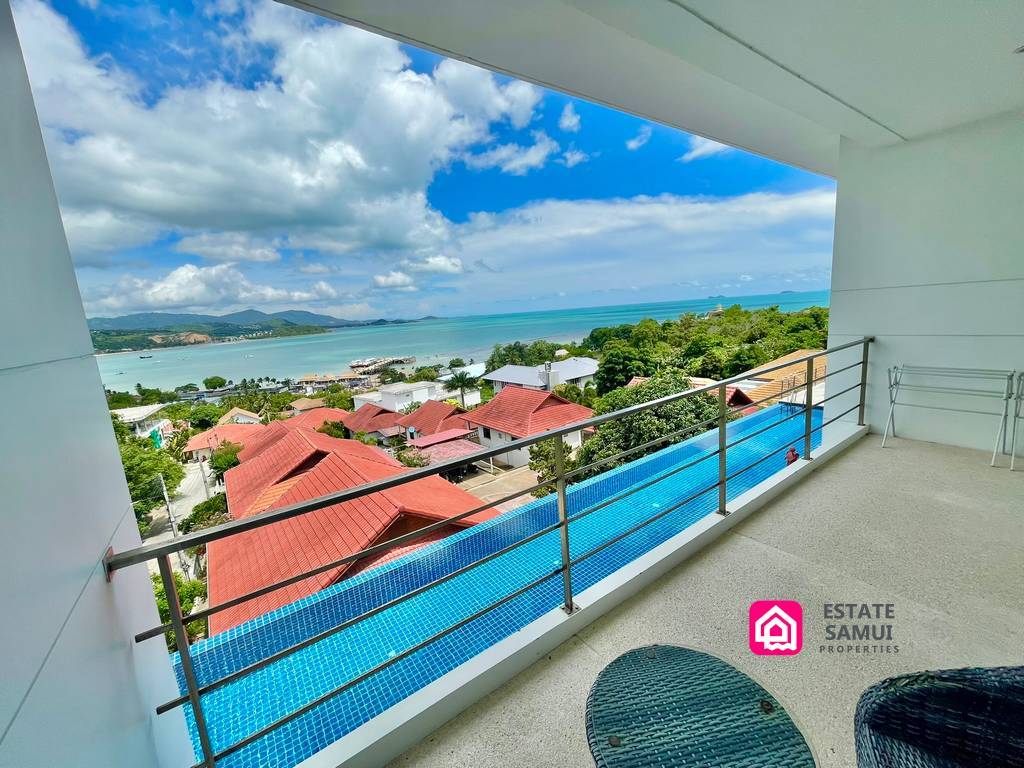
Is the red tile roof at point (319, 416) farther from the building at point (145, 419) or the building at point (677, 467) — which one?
the building at point (677, 467)

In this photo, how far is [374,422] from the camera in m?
28.4

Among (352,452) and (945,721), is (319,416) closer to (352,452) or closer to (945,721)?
(352,452)

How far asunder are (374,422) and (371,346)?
65.7ft

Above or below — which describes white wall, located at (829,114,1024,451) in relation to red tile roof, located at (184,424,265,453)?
above

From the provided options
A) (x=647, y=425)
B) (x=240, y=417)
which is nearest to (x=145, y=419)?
(x=240, y=417)

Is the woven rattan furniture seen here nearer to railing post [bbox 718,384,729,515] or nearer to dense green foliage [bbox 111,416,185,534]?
railing post [bbox 718,384,729,515]

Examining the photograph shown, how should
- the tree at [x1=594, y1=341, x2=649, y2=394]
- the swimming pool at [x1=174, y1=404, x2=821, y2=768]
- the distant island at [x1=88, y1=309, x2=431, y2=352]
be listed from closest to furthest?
the swimming pool at [x1=174, y1=404, x2=821, y2=768] → the distant island at [x1=88, y1=309, x2=431, y2=352] → the tree at [x1=594, y1=341, x2=649, y2=394]

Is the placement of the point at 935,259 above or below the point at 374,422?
above

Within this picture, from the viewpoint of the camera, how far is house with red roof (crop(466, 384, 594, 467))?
17.5 metres

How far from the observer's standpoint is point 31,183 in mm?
860

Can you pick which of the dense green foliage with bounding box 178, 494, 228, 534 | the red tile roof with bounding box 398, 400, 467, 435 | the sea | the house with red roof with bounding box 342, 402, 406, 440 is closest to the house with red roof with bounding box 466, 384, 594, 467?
the red tile roof with bounding box 398, 400, 467, 435

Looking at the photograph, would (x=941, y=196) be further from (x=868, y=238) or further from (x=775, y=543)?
(x=775, y=543)

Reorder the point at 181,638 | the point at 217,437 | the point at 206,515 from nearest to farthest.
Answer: the point at 181,638
the point at 206,515
the point at 217,437

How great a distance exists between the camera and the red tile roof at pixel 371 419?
28047 millimetres
